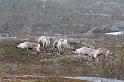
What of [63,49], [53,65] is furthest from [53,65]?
[63,49]

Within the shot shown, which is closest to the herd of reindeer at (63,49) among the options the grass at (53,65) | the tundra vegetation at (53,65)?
the tundra vegetation at (53,65)

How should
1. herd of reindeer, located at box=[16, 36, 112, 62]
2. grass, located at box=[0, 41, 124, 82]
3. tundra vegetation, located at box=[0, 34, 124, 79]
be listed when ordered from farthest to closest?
herd of reindeer, located at box=[16, 36, 112, 62] → grass, located at box=[0, 41, 124, 82] → tundra vegetation, located at box=[0, 34, 124, 79]

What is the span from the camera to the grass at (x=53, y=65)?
56.0m

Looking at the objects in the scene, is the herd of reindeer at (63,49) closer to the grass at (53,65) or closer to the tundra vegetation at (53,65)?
the tundra vegetation at (53,65)

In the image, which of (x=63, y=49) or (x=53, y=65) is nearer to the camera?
(x=53, y=65)

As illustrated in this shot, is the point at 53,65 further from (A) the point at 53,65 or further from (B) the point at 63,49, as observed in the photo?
(B) the point at 63,49

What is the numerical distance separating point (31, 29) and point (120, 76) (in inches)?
4903

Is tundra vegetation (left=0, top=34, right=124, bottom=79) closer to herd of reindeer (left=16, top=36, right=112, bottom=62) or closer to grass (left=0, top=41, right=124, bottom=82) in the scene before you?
grass (left=0, top=41, right=124, bottom=82)

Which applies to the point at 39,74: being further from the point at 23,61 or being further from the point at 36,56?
the point at 36,56

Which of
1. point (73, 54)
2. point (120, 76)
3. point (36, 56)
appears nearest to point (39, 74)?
point (120, 76)

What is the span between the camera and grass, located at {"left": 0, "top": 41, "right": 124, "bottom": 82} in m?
56.0

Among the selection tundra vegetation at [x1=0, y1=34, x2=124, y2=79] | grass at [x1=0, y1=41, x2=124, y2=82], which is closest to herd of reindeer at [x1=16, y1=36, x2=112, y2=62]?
tundra vegetation at [x1=0, y1=34, x2=124, y2=79]

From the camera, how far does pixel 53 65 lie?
62.7m

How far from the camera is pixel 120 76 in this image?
178 ft
